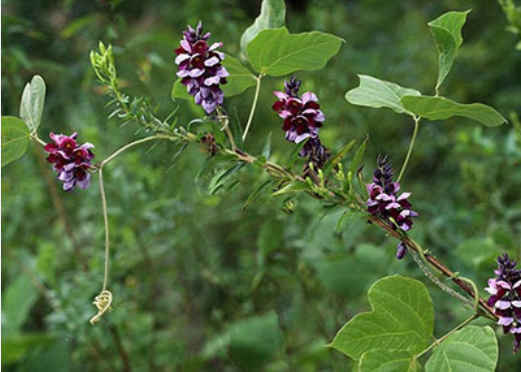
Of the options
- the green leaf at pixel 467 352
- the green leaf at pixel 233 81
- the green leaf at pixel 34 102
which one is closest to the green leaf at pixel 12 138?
the green leaf at pixel 34 102

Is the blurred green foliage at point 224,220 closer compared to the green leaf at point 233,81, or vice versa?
the green leaf at point 233,81

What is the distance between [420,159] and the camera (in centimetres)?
202

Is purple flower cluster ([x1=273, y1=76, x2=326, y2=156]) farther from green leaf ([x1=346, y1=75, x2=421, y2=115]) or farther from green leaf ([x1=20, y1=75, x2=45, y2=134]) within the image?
green leaf ([x1=20, y1=75, x2=45, y2=134])

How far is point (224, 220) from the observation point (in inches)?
64.0

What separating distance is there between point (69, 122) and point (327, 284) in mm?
932

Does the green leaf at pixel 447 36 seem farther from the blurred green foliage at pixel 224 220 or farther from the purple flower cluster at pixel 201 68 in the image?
the blurred green foliage at pixel 224 220

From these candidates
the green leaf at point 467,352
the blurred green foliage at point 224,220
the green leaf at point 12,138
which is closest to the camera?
the green leaf at point 467,352

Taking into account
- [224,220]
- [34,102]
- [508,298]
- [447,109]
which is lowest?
[224,220]

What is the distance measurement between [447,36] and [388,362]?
0.26 metres

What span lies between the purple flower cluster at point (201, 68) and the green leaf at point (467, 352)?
0.25 m

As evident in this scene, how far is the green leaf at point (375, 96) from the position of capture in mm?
598

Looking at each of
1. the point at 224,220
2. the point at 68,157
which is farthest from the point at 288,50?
the point at 224,220

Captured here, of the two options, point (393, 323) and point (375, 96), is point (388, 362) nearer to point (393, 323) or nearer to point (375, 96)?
point (393, 323)

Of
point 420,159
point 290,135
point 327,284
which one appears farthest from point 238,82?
point 420,159
